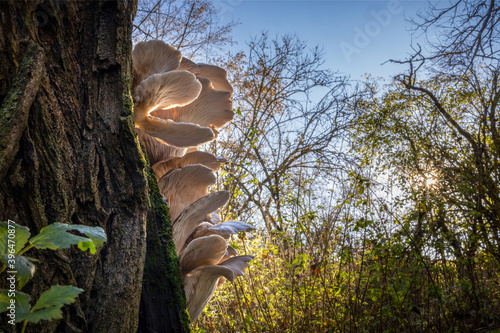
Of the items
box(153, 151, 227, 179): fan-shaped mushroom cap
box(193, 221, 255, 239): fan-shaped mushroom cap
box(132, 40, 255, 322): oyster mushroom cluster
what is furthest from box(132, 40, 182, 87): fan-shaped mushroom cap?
box(193, 221, 255, 239): fan-shaped mushroom cap

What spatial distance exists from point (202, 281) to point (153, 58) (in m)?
1.27

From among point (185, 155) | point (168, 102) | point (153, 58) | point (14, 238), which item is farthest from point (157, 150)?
point (14, 238)

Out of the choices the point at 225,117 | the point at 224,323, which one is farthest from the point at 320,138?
the point at 225,117

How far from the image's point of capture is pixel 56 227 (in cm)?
77

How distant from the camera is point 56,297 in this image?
711mm

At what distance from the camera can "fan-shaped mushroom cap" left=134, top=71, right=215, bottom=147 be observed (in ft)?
5.13

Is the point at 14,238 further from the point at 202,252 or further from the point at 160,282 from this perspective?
the point at 202,252

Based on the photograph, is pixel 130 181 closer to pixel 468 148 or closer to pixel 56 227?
pixel 56 227

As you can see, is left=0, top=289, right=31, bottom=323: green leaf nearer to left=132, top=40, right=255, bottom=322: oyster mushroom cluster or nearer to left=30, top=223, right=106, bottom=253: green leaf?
left=30, top=223, right=106, bottom=253: green leaf

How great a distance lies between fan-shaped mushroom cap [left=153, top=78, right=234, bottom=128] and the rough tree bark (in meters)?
0.60

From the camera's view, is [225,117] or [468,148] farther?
[468,148]

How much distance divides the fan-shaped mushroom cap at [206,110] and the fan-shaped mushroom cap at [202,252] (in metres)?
0.78

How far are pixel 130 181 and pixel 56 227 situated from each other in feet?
1.54

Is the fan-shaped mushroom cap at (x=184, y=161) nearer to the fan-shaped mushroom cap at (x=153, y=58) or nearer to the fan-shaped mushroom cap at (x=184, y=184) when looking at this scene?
the fan-shaped mushroom cap at (x=184, y=184)
